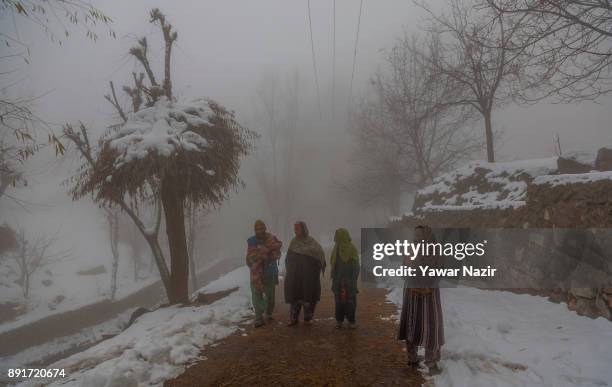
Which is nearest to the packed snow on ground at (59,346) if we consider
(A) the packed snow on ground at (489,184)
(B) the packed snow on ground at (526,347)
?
(B) the packed snow on ground at (526,347)

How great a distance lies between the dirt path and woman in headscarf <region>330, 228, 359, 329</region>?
13.6 inches

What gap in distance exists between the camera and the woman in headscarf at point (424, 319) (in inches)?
178

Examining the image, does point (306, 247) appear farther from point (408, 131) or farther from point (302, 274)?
point (408, 131)

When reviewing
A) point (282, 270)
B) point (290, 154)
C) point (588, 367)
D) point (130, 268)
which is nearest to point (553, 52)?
point (588, 367)

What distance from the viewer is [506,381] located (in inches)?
155

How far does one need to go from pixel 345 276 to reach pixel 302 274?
86 cm

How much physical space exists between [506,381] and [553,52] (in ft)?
21.1

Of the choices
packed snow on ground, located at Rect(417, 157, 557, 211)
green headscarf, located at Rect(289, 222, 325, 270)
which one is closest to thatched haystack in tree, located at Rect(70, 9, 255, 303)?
green headscarf, located at Rect(289, 222, 325, 270)

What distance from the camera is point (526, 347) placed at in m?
4.69

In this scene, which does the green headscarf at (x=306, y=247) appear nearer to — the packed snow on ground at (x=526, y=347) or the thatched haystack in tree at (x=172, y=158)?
the packed snow on ground at (x=526, y=347)

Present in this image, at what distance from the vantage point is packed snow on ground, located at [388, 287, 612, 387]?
393cm

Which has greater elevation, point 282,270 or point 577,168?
point 577,168

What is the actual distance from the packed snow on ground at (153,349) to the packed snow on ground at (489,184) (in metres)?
6.96

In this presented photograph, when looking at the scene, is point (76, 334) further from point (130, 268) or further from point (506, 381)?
point (506, 381)
